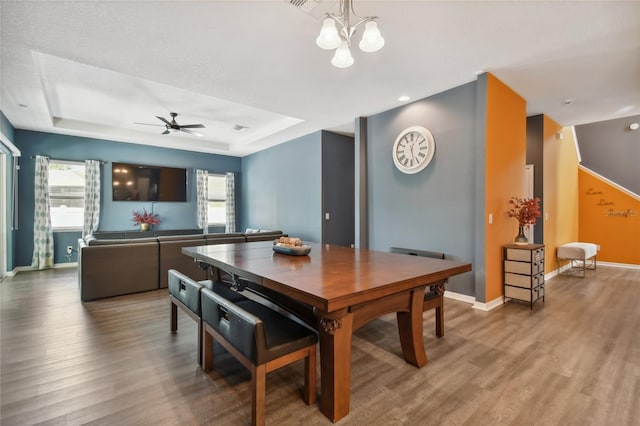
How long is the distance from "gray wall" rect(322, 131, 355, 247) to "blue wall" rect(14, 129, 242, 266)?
3.56m

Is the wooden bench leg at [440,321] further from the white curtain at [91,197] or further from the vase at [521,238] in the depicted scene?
the white curtain at [91,197]

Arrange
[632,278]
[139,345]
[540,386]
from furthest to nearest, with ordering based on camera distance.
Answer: [632,278], [139,345], [540,386]

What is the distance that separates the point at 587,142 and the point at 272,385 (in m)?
8.43

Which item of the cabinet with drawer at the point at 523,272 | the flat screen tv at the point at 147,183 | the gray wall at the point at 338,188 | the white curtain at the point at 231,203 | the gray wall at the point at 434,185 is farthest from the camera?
the white curtain at the point at 231,203

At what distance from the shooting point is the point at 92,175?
612 centimetres

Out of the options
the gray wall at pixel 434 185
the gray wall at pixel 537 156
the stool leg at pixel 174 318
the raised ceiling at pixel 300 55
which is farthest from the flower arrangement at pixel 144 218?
the gray wall at pixel 537 156

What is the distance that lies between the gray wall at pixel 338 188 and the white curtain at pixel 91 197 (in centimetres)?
489

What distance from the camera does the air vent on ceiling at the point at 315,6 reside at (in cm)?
204

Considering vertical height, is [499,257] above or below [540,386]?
above

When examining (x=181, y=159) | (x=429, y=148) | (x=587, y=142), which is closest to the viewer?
(x=429, y=148)

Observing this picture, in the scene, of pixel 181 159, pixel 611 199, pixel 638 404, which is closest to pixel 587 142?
pixel 611 199

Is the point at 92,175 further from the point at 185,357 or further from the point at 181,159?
the point at 185,357

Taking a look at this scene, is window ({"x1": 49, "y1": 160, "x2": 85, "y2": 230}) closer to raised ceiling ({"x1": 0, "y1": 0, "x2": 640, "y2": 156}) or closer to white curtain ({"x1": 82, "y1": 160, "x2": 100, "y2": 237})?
white curtain ({"x1": 82, "y1": 160, "x2": 100, "y2": 237})

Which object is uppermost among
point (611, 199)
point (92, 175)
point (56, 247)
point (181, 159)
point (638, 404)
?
point (181, 159)
